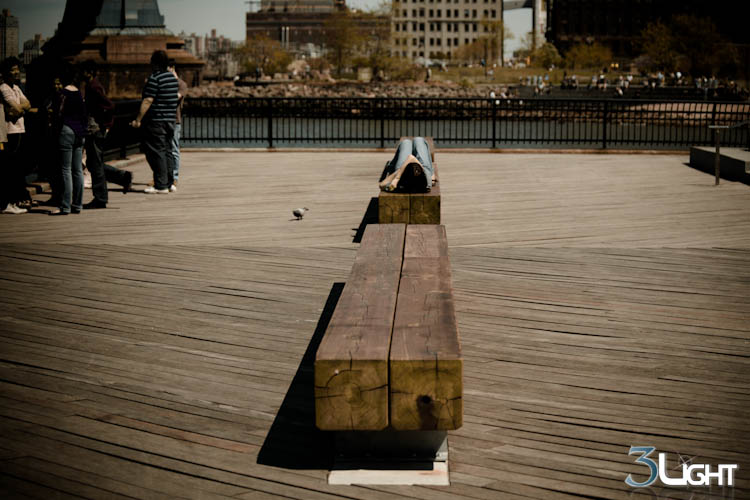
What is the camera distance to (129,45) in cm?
3316

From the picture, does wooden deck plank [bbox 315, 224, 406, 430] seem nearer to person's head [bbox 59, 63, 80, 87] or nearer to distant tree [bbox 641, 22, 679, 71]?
person's head [bbox 59, 63, 80, 87]

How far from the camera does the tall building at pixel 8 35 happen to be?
19.8 m

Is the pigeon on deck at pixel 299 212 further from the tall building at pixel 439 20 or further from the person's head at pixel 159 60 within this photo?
the tall building at pixel 439 20

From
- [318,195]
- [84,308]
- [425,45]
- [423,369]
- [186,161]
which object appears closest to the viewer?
[423,369]

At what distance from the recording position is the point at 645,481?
409 cm

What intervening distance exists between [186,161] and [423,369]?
50.1ft

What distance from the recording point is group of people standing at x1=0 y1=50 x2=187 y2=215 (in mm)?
11039

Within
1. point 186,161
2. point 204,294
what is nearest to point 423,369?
point 204,294

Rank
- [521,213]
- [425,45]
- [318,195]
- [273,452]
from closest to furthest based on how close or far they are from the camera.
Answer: [273,452] → [521,213] → [318,195] → [425,45]

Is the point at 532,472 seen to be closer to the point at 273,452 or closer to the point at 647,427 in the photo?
the point at 647,427

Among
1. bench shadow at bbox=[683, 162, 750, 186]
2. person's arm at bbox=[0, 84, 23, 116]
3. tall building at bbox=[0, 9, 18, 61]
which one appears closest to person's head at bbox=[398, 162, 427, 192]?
person's arm at bbox=[0, 84, 23, 116]

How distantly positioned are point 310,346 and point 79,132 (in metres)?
6.48

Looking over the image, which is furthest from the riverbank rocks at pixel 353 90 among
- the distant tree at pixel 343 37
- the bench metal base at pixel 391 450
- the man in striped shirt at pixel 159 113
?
the bench metal base at pixel 391 450

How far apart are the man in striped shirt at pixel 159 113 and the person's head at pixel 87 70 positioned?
0.89m
